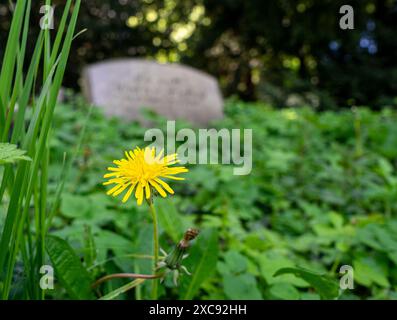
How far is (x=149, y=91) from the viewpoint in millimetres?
4277

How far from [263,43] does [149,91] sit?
617 centimetres

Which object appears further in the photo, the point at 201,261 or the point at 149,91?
the point at 149,91

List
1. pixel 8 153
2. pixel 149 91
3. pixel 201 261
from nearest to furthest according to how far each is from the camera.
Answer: pixel 8 153, pixel 201 261, pixel 149 91

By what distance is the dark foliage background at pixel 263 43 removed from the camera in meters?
7.89

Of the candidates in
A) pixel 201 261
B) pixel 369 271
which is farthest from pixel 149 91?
pixel 201 261

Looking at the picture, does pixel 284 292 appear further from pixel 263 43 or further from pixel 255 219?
pixel 263 43

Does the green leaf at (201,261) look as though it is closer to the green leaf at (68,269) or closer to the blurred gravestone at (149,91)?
the green leaf at (68,269)

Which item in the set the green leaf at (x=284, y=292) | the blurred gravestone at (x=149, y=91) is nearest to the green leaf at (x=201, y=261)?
the green leaf at (x=284, y=292)

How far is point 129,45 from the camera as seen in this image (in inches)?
378

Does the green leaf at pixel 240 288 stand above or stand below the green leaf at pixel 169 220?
below

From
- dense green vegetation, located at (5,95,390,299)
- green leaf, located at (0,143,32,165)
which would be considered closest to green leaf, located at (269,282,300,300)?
dense green vegetation, located at (5,95,390,299)

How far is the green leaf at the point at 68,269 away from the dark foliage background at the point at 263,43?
6.65 metres
